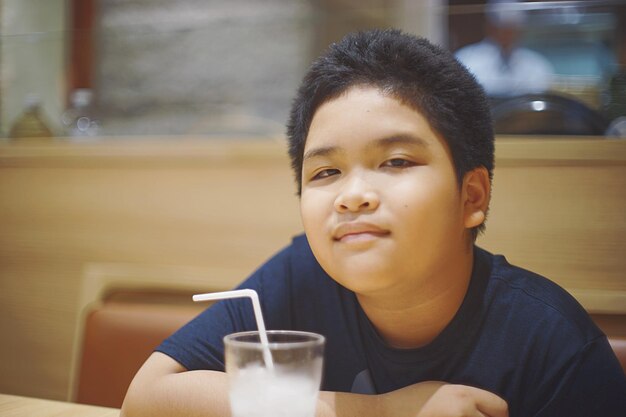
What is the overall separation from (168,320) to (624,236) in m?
0.75

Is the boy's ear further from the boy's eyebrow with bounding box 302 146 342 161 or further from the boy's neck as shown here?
the boy's eyebrow with bounding box 302 146 342 161

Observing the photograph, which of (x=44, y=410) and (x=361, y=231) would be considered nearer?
(x=361, y=231)

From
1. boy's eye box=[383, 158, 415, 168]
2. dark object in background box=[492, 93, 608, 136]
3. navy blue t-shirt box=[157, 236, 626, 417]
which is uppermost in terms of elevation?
dark object in background box=[492, 93, 608, 136]

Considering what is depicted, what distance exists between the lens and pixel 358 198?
0.64 m

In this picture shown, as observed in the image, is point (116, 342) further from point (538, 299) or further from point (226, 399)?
point (538, 299)

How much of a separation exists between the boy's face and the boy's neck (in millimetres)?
44

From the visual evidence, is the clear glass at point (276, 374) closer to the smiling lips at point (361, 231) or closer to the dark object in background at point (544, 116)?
the smiling lips at point (361, 231)

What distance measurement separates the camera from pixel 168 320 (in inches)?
43.7

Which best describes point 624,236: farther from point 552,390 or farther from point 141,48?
point 141,48

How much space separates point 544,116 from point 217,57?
43.4 inches

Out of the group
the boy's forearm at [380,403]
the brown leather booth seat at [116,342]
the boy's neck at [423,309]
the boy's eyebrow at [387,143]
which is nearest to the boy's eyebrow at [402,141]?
the boy's eyebrow at [387,143]

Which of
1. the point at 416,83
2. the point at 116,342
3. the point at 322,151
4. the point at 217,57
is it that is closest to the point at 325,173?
the point at 322,151

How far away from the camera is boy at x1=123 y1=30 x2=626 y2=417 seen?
0.66 m

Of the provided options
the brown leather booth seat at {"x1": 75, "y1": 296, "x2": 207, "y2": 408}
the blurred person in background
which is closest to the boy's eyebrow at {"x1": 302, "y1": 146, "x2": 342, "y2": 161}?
the blurred person in background
